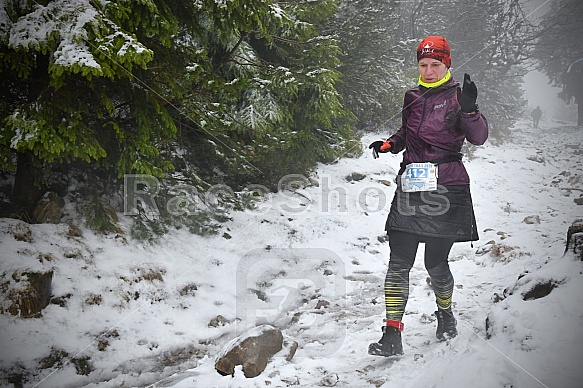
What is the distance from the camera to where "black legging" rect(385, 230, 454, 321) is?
3117 millimetres

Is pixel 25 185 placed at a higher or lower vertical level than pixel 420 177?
lower

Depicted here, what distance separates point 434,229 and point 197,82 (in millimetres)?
3444

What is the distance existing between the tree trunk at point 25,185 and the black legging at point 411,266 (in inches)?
160

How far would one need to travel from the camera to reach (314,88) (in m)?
6.46

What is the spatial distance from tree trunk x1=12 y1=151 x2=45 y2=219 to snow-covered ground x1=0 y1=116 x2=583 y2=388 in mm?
454

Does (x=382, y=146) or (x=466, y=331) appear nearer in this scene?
(x=466, y=331)

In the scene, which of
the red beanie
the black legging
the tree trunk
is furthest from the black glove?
the tree trunk

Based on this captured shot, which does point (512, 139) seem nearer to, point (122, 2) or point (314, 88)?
point (314, 88)

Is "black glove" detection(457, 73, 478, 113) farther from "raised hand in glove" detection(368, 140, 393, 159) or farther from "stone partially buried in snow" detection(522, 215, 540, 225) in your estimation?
"stone partially buried in snow" detection(522, 215, 540, 225)

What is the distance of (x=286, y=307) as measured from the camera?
4539mm

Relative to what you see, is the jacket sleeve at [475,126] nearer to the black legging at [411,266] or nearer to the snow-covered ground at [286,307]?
the black legging at [411,266]

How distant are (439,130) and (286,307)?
9.20ft

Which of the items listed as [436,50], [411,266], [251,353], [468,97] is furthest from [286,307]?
[436,50]

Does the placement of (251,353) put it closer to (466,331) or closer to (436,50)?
(466,331)
